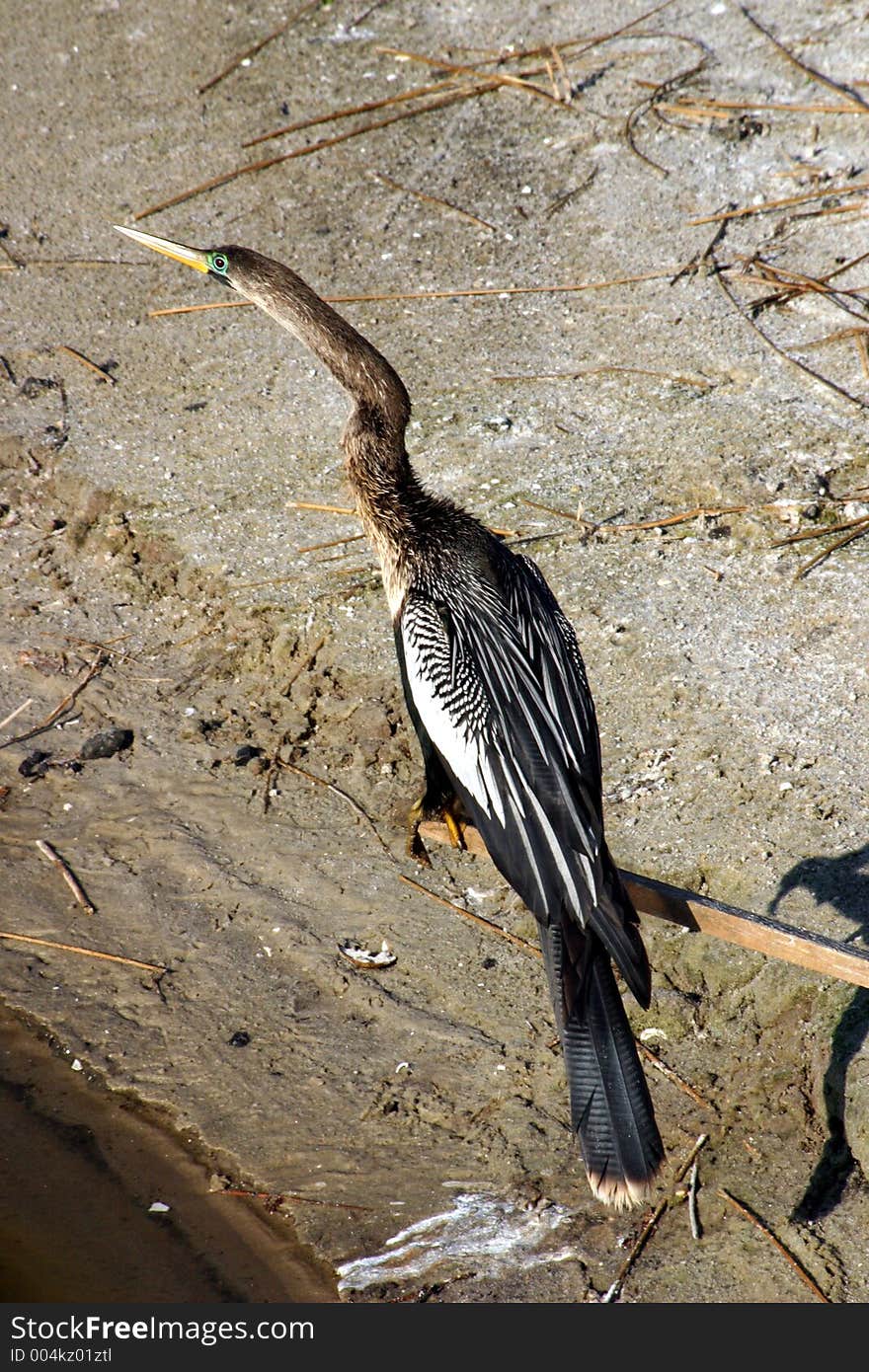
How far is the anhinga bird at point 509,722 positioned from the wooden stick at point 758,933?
118 millimetres

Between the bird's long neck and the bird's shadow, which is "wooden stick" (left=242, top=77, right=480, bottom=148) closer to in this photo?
the bird's long neck

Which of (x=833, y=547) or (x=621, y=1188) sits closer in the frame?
(x=621, y=1188)

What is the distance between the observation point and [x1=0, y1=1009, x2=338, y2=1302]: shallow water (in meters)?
3.53

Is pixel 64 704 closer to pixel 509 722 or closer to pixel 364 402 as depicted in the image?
pixel 364 402

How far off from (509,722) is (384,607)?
1.67m

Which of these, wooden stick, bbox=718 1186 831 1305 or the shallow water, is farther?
the shallow water

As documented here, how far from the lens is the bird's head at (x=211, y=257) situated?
169 inches

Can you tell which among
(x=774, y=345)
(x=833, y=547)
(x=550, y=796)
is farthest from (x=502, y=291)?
(x=550, y=796)

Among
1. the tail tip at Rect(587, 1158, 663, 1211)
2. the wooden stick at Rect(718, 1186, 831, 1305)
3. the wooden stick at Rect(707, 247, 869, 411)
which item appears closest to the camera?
the tail tip at Rect(587, 1158, 663, 1211)

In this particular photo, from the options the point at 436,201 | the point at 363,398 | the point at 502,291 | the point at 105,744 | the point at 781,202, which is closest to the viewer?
the point at 363,398

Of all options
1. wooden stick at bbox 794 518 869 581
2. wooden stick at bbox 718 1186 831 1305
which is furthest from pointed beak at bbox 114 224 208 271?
wooden stick at bbox 718 1186 831 1305

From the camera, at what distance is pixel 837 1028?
365 cm

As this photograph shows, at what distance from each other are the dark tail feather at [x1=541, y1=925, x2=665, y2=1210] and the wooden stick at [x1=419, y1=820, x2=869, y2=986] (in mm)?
211

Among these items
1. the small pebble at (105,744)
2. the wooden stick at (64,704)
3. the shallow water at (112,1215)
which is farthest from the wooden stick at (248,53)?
the shallow water at (112,1215)
